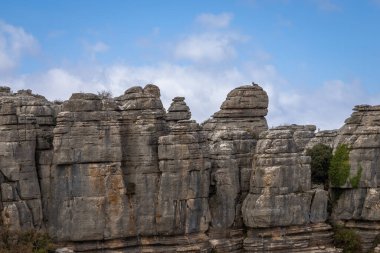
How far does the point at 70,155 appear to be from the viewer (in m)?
43.9

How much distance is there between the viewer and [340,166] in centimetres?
5147

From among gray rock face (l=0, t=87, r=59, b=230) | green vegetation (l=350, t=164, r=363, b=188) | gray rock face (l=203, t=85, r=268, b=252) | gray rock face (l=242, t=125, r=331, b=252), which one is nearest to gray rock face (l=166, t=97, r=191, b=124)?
gray rock face (l=203, t=85, r=268, b=252)

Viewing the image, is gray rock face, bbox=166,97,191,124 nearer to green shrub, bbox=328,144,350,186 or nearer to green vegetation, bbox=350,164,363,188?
green shrub, bbox=328,144,350,186

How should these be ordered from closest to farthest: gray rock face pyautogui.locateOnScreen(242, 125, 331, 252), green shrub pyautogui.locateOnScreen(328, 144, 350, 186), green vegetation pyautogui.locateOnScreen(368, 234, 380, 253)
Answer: gray rock face pyautogui.locateOnScreen(242, 125, 331, 252)
green vegetation pyautogui.locateOnScreen(368, 234, 380, 253)
green shrub pyautogui.locateOnScreen(328, 144, 350, 186)

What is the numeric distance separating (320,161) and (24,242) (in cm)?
1973

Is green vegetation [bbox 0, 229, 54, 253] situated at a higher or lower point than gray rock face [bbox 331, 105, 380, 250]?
lower

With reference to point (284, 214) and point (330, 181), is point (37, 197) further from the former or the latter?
point (330, 181)

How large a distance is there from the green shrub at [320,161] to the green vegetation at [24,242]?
18.1 metres

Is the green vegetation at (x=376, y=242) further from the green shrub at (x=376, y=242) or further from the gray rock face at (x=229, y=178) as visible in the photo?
the gray rock face at (x=229, y=178)

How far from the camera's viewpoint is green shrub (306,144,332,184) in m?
52.9

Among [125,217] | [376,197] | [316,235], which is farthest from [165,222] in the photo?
[376,197]

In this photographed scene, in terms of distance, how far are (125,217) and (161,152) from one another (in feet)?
13.0

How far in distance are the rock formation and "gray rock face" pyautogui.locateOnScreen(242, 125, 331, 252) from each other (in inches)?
2.4

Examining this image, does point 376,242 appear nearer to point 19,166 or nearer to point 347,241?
point 347,241
